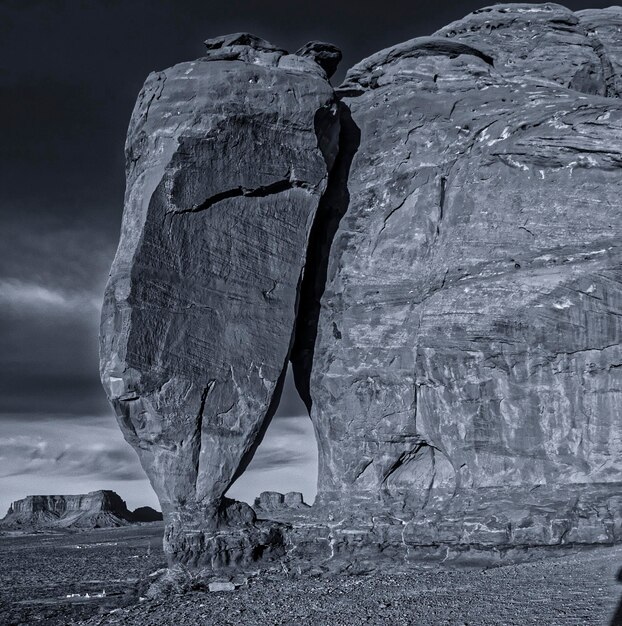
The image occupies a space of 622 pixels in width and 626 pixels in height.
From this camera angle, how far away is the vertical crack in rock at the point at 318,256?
18.0 metres

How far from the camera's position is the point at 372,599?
11.1 meters

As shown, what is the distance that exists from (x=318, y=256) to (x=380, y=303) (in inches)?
87.7

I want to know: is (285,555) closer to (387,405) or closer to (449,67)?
(387,405)

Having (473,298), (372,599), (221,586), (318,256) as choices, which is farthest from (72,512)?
(372,599)

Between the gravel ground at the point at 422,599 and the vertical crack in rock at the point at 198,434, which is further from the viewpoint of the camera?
the vertical crack in rock at the point at 198,434

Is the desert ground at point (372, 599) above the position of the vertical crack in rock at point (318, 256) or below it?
below

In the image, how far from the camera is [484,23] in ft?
67.1

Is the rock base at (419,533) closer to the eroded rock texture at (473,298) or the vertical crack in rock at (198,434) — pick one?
the eroded rock texture at (473,298)

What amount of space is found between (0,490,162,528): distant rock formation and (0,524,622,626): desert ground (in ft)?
182

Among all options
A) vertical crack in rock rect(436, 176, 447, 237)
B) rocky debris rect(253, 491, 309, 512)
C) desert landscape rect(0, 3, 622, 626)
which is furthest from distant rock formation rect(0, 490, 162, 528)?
vertical crack in rock rect(436, 176, 447, 237)

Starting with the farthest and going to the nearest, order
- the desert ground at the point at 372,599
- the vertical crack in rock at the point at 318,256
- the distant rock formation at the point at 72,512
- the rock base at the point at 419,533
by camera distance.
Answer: the distant rock formation at the point at 72,512 < the vertical crack in rock at the point at 318,256 < the rock base at the point at 419,533 < the desert ground at the point at 372,599

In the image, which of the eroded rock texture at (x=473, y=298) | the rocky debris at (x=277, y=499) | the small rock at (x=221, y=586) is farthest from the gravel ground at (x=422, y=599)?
the rocky debris at (x=277, y=499)

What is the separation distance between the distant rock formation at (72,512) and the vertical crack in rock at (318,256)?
54.4 m

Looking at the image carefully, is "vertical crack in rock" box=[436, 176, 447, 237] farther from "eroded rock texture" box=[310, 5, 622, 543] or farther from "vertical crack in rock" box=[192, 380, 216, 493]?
"vertical crack in rock" box=[192, 380, 216, 493]
